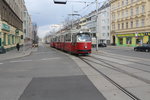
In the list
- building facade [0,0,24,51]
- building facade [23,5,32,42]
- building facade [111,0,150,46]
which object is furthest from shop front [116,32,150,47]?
building facade [23,5,32,42]

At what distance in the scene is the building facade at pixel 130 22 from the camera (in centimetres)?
4265

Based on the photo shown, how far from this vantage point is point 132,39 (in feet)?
157

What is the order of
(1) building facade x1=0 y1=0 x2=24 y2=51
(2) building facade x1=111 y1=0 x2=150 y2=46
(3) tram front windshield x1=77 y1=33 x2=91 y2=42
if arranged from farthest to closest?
(2) building facade x1=111 y1=0 x2=150 y2=46 < (1) building facade x1=0 y1=0 x2=24 y2=51 < (3) tram front windshield x1=77 y1=33 x2=91 y2=42

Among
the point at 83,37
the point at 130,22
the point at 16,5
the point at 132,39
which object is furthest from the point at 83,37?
the point at 130,22

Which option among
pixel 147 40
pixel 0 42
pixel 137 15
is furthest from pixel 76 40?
pixel 137 15

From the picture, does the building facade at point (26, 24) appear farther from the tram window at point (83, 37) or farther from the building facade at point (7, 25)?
the tram window at point (83, 37)

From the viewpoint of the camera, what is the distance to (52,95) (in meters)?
5.45

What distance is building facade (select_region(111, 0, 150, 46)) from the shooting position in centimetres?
4265

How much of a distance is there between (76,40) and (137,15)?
1289 inches

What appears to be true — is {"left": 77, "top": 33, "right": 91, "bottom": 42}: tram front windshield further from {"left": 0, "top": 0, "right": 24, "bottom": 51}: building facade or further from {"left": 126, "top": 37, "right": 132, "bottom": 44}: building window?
{"left": 126, "top": 37, "right": 132, "bottom": 44}: building window

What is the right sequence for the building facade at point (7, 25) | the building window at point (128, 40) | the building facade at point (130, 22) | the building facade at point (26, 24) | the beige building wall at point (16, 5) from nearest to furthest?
the building facade at point (7, 25)
the beige building wall at point (16, 5)
the building facade at point (130, 22)
the building facade at point (26, 24)
the building window at point (128, 40)

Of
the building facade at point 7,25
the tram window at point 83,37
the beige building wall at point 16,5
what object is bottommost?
the tram window at point 83,37

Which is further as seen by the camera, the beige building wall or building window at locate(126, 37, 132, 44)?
building window at locate(126, 37, 132, 44)

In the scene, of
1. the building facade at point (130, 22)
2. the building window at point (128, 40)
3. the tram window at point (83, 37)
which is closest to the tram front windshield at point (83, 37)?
the tram window at point (83, 37)
